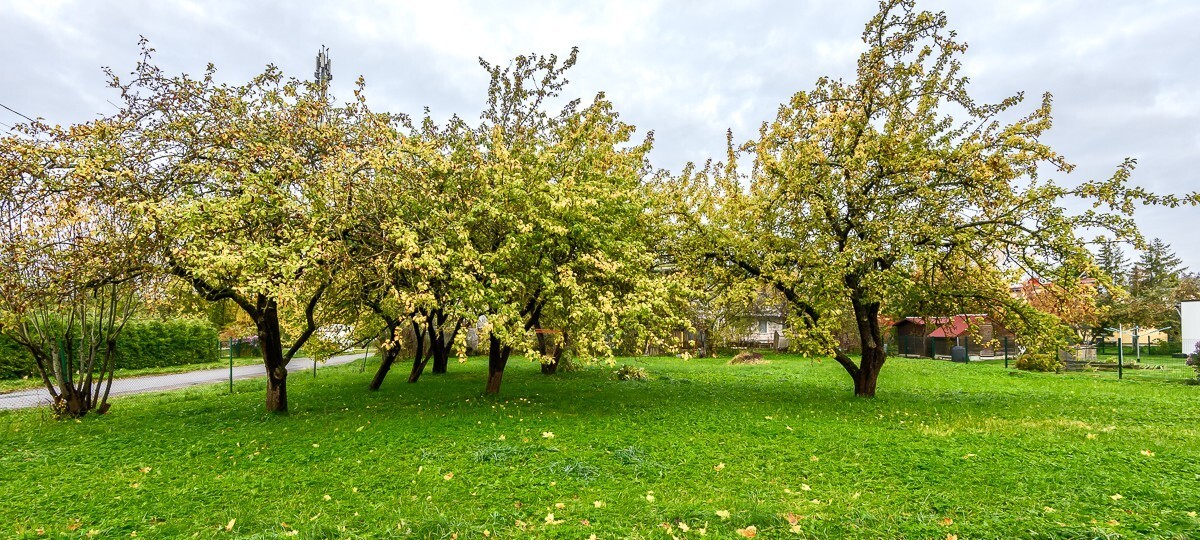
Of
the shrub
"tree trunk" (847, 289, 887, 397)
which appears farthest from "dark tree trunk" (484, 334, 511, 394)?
"tree trunk" (847, 289, 887, 397)

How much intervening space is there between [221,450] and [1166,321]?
50119 mm

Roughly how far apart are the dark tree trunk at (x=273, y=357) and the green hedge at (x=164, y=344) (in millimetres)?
13119

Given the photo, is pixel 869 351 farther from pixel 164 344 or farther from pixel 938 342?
pixel 164 344

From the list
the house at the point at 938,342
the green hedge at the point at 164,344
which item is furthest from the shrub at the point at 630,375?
the house at the point at 938,342

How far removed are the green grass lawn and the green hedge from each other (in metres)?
13.3

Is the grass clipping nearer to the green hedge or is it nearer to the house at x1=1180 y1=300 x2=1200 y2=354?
the green hedge

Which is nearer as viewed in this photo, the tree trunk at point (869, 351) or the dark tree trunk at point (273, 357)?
the dark tree trunk at point (273, 357)

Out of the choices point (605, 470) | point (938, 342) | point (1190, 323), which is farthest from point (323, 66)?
point (1190, 323)

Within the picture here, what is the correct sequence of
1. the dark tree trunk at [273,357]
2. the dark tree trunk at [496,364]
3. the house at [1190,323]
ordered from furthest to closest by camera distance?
the house at [1190,323] → the dark tree trunk at [496,364] → the dark tree trunk at [273,357]

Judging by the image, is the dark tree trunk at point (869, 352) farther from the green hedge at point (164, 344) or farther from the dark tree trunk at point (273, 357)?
the green hedge at point (164, 344)

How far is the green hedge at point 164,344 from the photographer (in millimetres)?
21016

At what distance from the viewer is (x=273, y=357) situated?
956 cm

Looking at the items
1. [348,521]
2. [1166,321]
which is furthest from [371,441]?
[1166,321]

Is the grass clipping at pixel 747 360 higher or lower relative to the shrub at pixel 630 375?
lower
